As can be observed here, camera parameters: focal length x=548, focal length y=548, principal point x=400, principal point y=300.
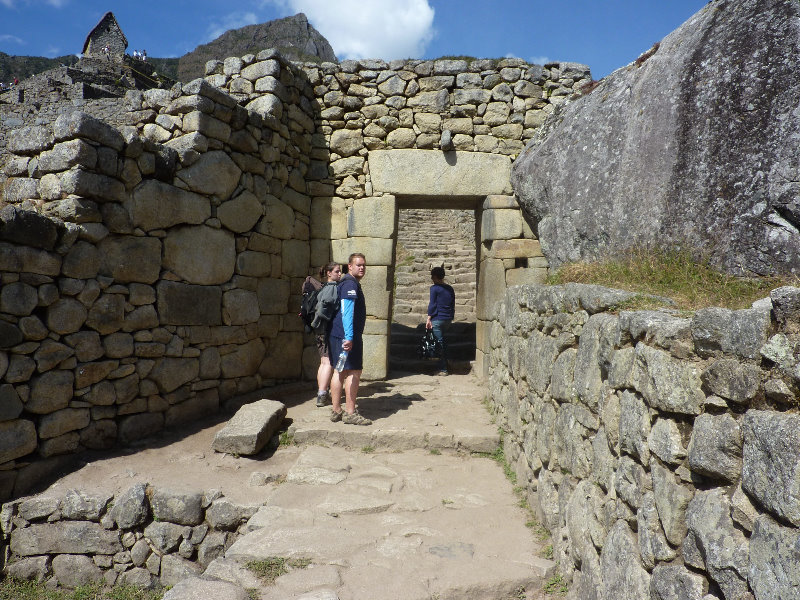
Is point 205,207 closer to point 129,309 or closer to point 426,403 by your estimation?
point 129,309

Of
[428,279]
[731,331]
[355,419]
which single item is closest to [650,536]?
[731,331]

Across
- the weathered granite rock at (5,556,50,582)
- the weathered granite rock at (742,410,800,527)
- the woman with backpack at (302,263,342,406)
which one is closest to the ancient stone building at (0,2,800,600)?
the weathered granite rock at (742,410,800,527)

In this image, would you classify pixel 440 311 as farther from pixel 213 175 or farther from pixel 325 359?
pixel 213 175

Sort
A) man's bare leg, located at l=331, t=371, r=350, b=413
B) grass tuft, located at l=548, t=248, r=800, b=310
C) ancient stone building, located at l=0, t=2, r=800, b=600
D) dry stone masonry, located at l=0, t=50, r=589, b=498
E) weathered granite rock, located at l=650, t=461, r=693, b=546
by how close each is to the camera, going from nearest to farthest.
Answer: ancient stone building, located at l=0, t=2, r=800, b=600, weathered granite rock, located at l=650, t=461, r=693, b=546, grass tuft, located at l=548, t=248, r=800, b=310, dry stone masonry, located at l=0, t=50, r=589, b=498, man's bare leg, located at l=331, t=371, r=350, b=413

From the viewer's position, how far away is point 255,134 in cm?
605

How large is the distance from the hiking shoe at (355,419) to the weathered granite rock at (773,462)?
3.94 metres

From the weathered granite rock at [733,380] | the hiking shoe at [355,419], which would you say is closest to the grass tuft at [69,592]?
the hiking shoe at [355,419]

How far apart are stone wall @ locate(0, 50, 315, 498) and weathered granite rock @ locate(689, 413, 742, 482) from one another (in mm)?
4362

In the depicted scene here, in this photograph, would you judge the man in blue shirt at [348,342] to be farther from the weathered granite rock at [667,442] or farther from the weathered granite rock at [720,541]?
the weathered granite rock at [720,541]

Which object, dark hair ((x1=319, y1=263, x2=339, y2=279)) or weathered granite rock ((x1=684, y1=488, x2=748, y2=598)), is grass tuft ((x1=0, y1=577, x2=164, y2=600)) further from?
weathered granite rock ((x1=684, y1=488, x2=748, y2=598))

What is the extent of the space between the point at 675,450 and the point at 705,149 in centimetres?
204

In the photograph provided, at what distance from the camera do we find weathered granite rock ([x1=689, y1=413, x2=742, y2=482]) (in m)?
A: 1.57

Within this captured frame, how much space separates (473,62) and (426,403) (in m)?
4.35

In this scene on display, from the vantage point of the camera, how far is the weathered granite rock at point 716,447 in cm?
157
